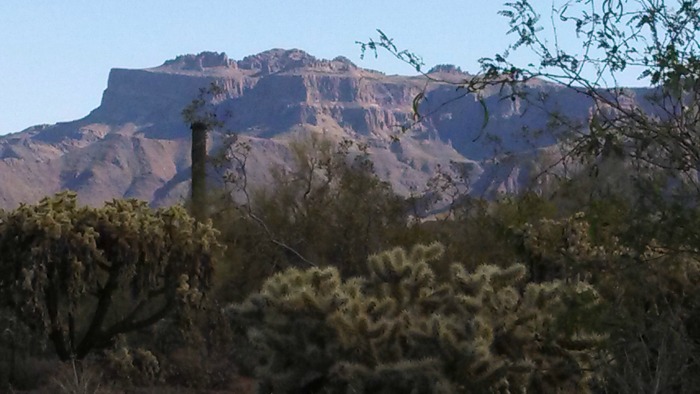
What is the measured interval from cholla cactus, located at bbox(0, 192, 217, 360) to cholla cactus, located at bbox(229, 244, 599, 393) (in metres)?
5.42

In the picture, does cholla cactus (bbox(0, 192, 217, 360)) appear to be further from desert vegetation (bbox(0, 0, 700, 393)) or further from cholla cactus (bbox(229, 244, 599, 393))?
cholla cactus (bbox(229, 244, 599, 393))

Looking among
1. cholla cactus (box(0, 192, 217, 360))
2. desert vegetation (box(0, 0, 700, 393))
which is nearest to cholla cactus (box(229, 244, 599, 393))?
desert vegetation (box(0, 0, 700, 393))

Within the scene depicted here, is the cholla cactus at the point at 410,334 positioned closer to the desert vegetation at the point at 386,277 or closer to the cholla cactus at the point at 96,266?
the desert vegetation at the point at 386,277

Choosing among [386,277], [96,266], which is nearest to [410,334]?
[386,277]

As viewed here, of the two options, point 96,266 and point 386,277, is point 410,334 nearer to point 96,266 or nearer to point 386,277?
point 386,277

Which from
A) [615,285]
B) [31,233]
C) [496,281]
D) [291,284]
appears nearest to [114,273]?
[31,233]

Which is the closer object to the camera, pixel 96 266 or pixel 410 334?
pixel 410 334

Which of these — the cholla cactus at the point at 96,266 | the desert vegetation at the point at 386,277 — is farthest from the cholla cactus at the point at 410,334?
the cholla cactus at the point at 96,266

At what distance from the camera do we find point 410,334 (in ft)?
37.3

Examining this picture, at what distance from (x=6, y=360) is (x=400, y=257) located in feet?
27.1

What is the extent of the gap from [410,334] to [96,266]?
301 inches

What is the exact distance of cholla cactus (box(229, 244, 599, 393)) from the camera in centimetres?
1099

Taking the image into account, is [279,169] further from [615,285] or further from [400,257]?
[615,285]

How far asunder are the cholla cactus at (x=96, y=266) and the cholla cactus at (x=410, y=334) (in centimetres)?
542
